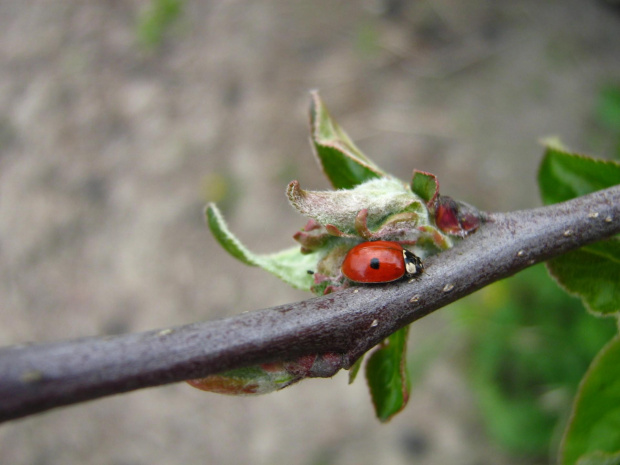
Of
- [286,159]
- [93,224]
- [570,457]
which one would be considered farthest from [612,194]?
[93,224]

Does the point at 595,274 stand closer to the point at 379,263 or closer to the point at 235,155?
the point at 379,263

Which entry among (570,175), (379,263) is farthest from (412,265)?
(570,175)

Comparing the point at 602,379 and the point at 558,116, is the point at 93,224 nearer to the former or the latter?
the point at 558,116

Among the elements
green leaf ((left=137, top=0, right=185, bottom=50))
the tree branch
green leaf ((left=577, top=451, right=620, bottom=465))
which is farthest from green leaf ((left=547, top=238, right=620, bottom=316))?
green leaf ((left=137, top=0, right=185, bottom=50))

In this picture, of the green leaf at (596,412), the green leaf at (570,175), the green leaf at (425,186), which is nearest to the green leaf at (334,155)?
the green leaf at (425,186)

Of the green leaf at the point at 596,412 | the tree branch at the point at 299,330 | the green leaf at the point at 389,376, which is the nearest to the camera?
the tree branch at the point at 299,330

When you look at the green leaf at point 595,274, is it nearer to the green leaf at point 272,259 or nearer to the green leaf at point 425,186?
the green leaf at point 425,186
